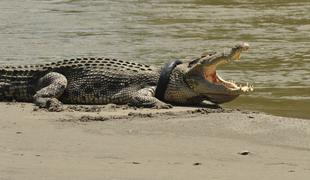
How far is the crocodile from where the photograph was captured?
894cm

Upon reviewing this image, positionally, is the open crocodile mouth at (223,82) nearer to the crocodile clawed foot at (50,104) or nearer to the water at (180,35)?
the water at (180,35)

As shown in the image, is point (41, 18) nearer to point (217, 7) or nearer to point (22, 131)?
point (217, 7)

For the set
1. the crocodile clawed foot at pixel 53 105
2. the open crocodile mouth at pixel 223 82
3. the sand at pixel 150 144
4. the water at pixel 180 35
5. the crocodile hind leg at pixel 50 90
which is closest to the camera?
the sand at pixel 150 144

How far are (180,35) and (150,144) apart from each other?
8.97 meters

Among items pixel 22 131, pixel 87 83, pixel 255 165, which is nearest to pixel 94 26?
pixel 87 83

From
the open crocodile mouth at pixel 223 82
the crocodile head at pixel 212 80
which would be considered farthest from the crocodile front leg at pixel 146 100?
the open crocodile mouth at pixel 223 82

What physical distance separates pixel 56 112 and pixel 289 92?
9.55 feet

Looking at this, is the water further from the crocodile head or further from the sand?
the sand

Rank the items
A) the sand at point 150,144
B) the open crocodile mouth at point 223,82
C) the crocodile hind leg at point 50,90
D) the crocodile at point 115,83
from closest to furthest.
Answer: the sand at point 150,144, the crocodile hind leg at point 50,90, the open crocodile mouth at point 223,82, the crocodile at point 115,83

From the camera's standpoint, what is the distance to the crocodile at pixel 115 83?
8938 millimetres

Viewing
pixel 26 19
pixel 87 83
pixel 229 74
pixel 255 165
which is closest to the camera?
pixel 255 165

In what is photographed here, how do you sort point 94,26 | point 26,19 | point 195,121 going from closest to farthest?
point 195,121
point 94,26
point 26,19

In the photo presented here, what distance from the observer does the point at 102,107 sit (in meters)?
8.66

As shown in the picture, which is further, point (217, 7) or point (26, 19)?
point (217, 7)
